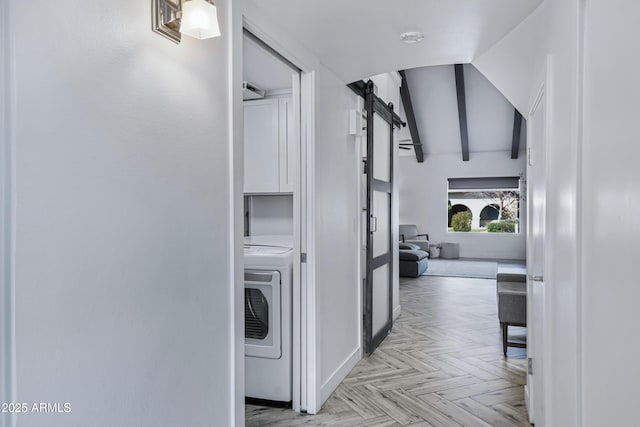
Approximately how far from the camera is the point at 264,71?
2730mm

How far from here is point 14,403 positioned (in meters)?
0.91

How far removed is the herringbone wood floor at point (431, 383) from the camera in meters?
2.51

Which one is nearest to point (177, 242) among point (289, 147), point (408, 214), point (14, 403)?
point (14, 403)

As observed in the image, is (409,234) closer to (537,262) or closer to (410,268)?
(410,268)

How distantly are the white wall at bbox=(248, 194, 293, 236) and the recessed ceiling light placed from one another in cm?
150

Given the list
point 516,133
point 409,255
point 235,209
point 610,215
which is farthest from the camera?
point 516,133

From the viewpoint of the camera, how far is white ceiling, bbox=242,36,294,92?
2422 millimetres

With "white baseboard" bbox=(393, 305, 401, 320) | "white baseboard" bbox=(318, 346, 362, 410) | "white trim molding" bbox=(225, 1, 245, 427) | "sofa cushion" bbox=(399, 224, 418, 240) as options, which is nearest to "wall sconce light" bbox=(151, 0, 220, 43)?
"white trim molding" bbox=(225, 1, 245, 427)

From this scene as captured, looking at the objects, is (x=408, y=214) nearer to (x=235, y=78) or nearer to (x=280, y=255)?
(x=280, y=255)

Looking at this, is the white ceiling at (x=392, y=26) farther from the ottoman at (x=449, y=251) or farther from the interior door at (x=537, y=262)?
the ottoman at (x=449, y=251)

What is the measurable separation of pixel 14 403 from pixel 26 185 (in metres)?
0.47

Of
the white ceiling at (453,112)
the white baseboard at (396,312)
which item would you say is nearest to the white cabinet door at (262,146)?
the white baseboard at (396,312)

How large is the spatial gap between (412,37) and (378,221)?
183 cm

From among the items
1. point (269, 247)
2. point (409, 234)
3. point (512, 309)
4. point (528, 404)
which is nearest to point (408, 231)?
point (409, 234)
